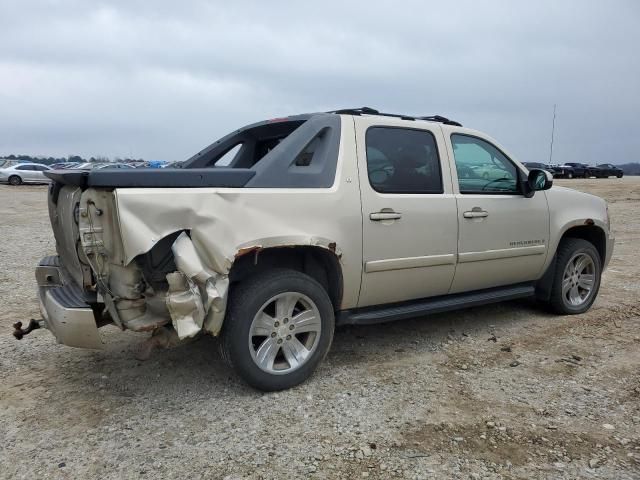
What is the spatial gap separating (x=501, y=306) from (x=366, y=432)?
3.22m

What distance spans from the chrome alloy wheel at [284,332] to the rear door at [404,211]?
0.50 m

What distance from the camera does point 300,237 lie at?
350cm

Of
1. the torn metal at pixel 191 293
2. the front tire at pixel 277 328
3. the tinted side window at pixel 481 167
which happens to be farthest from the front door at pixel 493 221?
the torn metal at pixel 191 293

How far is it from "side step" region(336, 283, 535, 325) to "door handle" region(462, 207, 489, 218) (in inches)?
28.1

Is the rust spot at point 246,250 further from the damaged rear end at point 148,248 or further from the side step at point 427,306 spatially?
the side step at point 427,306

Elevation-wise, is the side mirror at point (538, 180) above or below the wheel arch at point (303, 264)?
above

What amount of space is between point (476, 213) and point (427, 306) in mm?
888

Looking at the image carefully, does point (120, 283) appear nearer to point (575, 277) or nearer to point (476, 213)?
point (476, 213)

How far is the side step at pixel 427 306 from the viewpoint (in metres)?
3.95

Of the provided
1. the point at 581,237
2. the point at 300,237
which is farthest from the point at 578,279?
the point at 300,237

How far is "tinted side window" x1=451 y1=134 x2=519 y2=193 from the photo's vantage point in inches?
177

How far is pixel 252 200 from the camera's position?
3.35 m

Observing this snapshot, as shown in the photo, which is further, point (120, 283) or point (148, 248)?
point (120, 283)

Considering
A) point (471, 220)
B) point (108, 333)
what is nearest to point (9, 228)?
point (108, 333)
